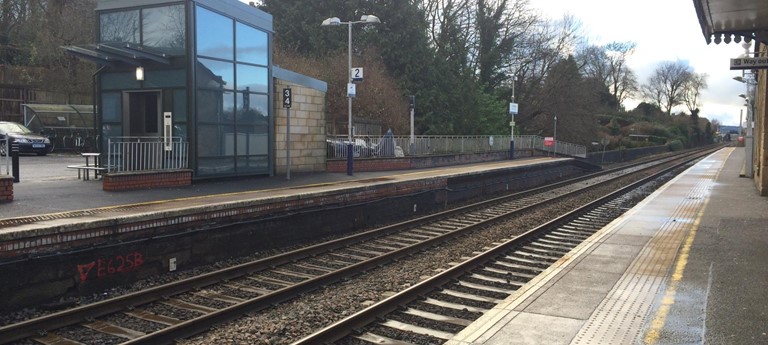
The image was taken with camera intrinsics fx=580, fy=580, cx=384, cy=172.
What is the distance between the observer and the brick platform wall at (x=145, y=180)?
12.3 meters

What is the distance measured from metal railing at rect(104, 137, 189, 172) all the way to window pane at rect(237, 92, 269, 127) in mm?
1954

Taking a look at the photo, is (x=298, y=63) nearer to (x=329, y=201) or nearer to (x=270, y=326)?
(x=329, y=201)

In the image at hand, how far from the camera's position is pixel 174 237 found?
9.43 metres

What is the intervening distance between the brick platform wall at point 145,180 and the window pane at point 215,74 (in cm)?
232

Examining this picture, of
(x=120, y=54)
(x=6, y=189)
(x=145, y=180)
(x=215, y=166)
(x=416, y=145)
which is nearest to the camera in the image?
(x=6, y=189)

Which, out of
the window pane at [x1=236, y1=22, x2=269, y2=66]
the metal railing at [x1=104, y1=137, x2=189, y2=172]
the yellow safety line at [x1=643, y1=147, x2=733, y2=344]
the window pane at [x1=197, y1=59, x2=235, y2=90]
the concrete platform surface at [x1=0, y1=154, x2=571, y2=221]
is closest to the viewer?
the yellow safety line at [x1=643, y1=147, x2=733, y2=344]

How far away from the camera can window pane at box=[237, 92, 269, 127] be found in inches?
621

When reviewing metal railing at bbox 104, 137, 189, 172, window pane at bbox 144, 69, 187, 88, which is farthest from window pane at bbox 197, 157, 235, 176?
window pane at bbox 144, 69, 187, 88

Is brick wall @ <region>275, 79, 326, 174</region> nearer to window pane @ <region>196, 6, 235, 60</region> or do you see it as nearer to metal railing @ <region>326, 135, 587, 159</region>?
metal railing @ <region>326, 135, 587, 159</region>

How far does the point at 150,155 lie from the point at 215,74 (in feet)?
8.62

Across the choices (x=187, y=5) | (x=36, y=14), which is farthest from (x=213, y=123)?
(x=36, y=14)

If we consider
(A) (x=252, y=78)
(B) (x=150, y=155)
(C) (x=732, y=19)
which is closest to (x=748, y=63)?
(C) (x=732, y=19)

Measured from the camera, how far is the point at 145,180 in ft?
43.0

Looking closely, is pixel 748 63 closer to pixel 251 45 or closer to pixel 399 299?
pixel 399 299
